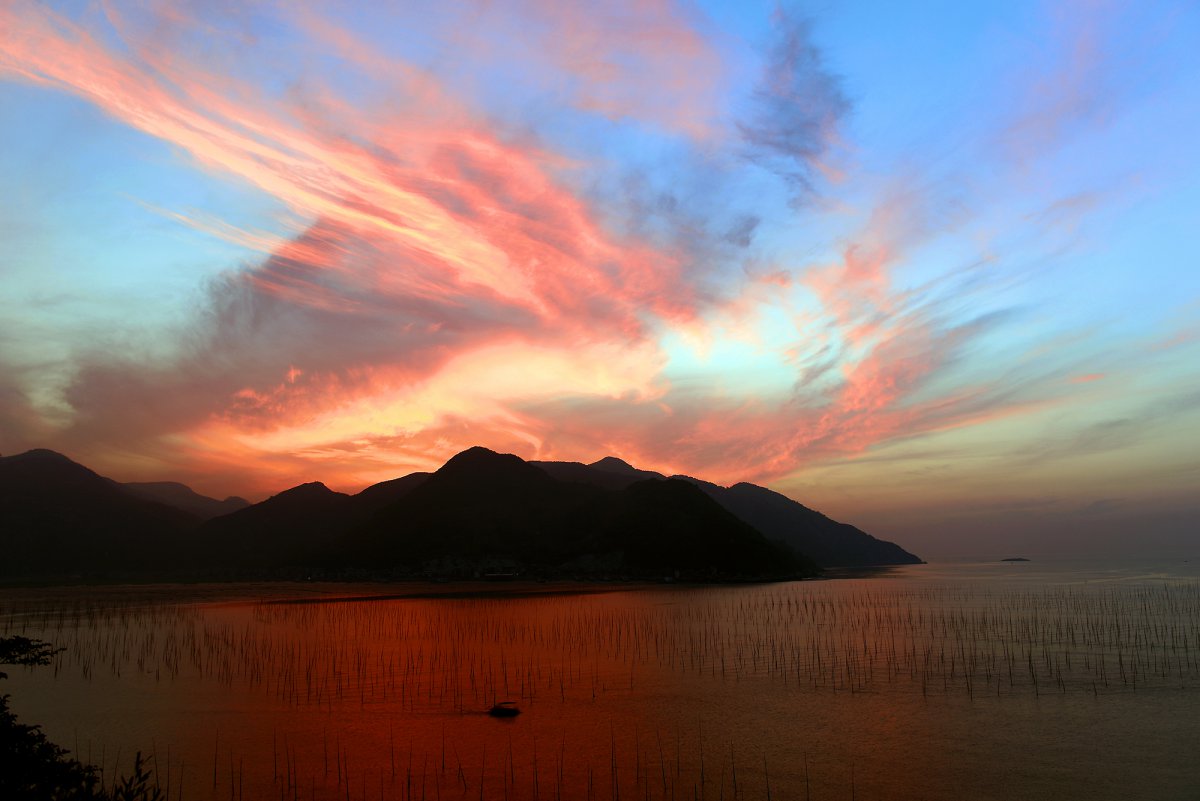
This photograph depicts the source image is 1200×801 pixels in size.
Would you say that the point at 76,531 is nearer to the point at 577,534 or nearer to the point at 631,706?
the point at 577,534

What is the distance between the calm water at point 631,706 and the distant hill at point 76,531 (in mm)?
116175

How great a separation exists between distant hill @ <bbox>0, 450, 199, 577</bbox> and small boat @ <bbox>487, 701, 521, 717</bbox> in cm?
15762

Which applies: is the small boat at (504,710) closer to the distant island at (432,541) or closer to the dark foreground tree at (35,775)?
the dark foreground tree at (35,775)

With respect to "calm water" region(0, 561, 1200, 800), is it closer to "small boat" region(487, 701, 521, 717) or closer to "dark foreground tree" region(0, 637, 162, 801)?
"small boat" region(487, 701, 521, 717)

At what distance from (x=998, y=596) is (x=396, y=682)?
8173cm

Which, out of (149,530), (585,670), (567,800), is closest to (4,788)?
(567,800)

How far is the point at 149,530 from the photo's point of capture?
182m

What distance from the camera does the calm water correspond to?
20.7 m

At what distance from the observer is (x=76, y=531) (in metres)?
166

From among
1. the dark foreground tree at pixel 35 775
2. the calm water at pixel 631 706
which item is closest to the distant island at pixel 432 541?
the calm water at pixel 631 706

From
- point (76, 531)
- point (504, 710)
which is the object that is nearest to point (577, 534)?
point (76, 531)

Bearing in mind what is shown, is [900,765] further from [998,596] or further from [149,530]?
Result: [149,530]

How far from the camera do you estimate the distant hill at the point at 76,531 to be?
15212cm

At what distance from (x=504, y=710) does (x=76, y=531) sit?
184 metres
